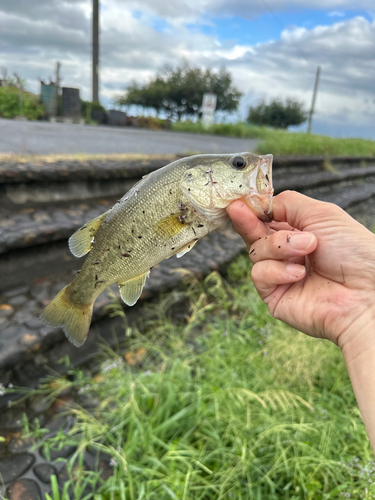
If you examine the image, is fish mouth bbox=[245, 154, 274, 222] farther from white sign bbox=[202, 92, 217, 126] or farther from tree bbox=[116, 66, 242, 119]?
tree bbox=[116, 66, 242, 119]

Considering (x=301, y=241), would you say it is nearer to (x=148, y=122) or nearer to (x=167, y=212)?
(x=167, y=212)

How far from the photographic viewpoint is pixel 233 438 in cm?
248

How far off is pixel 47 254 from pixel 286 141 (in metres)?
9.67

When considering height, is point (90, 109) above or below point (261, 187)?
above

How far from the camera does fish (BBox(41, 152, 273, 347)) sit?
1238 mm

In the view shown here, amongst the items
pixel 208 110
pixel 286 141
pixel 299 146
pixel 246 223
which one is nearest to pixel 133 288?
pixel 246 223

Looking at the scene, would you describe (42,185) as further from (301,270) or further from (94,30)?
(94,30)

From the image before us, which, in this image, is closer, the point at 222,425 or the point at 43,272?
the point at 222,425

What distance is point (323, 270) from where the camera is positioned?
1.62m

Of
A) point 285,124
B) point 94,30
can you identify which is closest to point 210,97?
point 94,30

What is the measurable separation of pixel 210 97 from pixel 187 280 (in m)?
14.9

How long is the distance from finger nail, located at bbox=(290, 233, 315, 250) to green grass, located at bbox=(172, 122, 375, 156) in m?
9.57

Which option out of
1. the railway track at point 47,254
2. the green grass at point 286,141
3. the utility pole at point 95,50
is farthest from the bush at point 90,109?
the railway track at point 47,254

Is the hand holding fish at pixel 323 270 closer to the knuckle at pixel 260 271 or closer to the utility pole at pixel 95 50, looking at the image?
the knuckle at pixel 260 271
